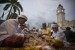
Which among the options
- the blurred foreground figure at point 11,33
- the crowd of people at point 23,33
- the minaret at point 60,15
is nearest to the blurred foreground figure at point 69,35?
the crowd of people at point 23,33

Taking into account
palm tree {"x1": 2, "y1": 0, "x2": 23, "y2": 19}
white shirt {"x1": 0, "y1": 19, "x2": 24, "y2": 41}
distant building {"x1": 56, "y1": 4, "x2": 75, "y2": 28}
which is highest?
palm tree {"x1": 2, "y1": 0, "x2": 23, "y2": 19}

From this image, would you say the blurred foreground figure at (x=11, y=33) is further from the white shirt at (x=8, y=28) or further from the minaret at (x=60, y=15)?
the minaret at (x=60, y=15)

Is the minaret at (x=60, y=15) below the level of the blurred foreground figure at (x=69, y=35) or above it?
above

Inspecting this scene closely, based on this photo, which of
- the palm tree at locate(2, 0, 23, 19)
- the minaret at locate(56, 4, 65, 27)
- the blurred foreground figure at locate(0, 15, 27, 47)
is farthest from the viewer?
the minaret at locate(56, 4, 65, 27)

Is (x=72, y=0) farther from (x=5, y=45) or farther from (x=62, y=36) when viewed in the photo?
(x=5, y=45)

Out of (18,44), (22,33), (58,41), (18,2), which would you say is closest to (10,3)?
(18,2)

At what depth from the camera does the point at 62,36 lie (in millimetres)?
3105

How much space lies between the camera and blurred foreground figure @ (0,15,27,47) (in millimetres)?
2707

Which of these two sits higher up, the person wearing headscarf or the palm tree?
the palm tree

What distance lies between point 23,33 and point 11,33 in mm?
228

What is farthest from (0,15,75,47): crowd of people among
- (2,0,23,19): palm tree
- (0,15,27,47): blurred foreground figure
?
(2,0,23,19): palm tree

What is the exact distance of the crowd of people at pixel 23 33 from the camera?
2.72 metres

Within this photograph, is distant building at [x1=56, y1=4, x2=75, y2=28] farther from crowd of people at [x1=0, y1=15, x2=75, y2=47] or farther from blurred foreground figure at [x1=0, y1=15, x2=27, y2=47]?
blurred foreground figure at [x1=0, y1=15, x2=27, y2=47]

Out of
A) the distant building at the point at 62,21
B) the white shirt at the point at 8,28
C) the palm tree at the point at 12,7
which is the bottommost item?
the white shirt at the point at 8,28
